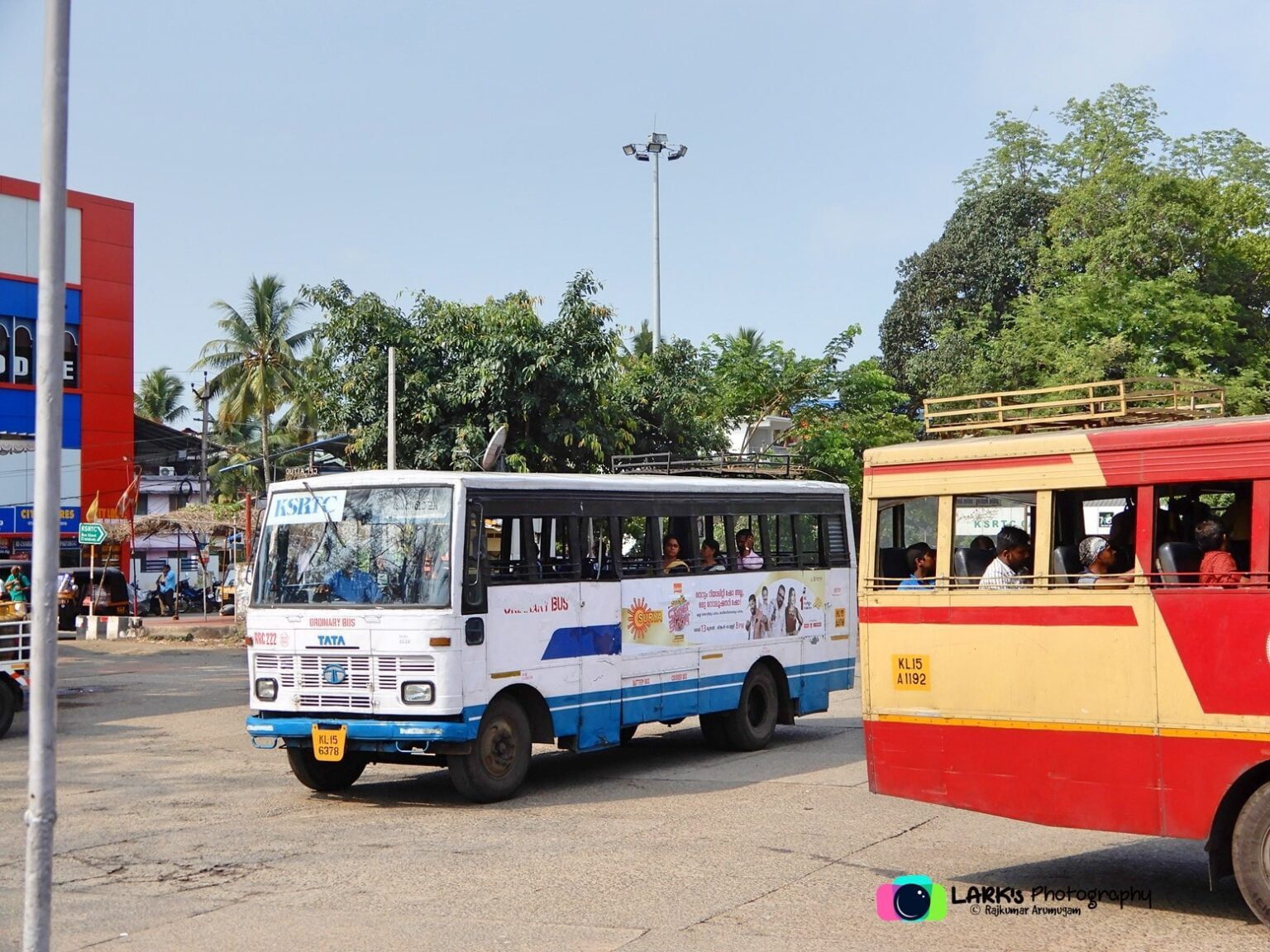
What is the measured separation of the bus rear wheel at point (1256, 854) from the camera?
22.5 feet

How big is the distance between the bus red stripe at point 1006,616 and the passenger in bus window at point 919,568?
0.33 ft

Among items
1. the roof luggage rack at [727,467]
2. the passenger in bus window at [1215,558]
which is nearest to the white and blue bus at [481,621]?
the roof luggage rack at [727,467]

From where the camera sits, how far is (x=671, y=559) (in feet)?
45.8

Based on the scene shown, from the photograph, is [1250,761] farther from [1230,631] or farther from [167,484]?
[167,484]

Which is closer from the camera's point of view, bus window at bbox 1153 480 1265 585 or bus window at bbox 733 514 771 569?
bus window at bbox 1153 480 1265 585

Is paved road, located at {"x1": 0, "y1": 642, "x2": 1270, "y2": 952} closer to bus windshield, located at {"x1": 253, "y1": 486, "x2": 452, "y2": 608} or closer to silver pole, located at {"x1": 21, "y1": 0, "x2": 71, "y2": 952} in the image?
bus windshield, located at {"x1": 253, "y1": 486, "x2": 452, "y2": 608}

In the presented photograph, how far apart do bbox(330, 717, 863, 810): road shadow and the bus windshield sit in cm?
175

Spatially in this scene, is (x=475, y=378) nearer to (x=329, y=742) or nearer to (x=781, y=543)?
(x=781, y=543)

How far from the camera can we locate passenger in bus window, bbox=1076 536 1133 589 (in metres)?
7.55

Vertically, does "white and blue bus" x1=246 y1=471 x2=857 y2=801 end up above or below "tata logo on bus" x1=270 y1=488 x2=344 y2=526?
below

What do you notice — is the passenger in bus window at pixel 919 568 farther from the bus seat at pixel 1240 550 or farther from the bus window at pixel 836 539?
the bus window at pixel 836 539

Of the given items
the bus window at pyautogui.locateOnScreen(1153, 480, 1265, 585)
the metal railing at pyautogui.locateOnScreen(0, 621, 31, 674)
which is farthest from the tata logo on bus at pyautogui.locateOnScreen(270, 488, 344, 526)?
the bus window at pyautogui.locateOnScreen(1153, 480, 1265, 585)

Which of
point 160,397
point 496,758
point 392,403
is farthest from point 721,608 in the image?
point 160,397

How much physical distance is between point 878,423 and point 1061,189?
59.1 feet
